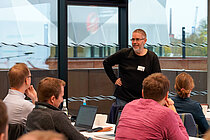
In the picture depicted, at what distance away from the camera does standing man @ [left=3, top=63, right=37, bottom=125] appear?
360 cm

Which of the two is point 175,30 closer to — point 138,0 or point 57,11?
point 138,0

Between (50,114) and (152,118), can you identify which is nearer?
(152,118)

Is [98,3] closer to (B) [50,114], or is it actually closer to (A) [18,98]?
(A) [18,98]

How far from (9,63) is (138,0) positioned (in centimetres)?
270

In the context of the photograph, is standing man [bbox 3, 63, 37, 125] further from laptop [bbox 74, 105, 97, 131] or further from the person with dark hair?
the person with dark hair

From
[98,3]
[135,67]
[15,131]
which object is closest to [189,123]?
[135,67]

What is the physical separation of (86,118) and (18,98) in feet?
2.87

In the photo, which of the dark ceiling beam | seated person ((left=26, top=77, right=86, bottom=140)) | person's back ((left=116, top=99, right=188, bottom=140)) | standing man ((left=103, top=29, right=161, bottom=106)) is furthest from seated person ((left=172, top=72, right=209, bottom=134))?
the dark ceiling beam

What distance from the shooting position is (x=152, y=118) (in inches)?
117

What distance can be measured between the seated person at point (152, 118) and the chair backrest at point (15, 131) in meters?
0.84

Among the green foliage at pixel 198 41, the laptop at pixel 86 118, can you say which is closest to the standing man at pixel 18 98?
the laptop at pixel 86 118

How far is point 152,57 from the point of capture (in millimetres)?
5363

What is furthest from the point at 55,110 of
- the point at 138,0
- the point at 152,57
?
the point at 138,0

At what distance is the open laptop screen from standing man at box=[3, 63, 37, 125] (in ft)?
2.53
